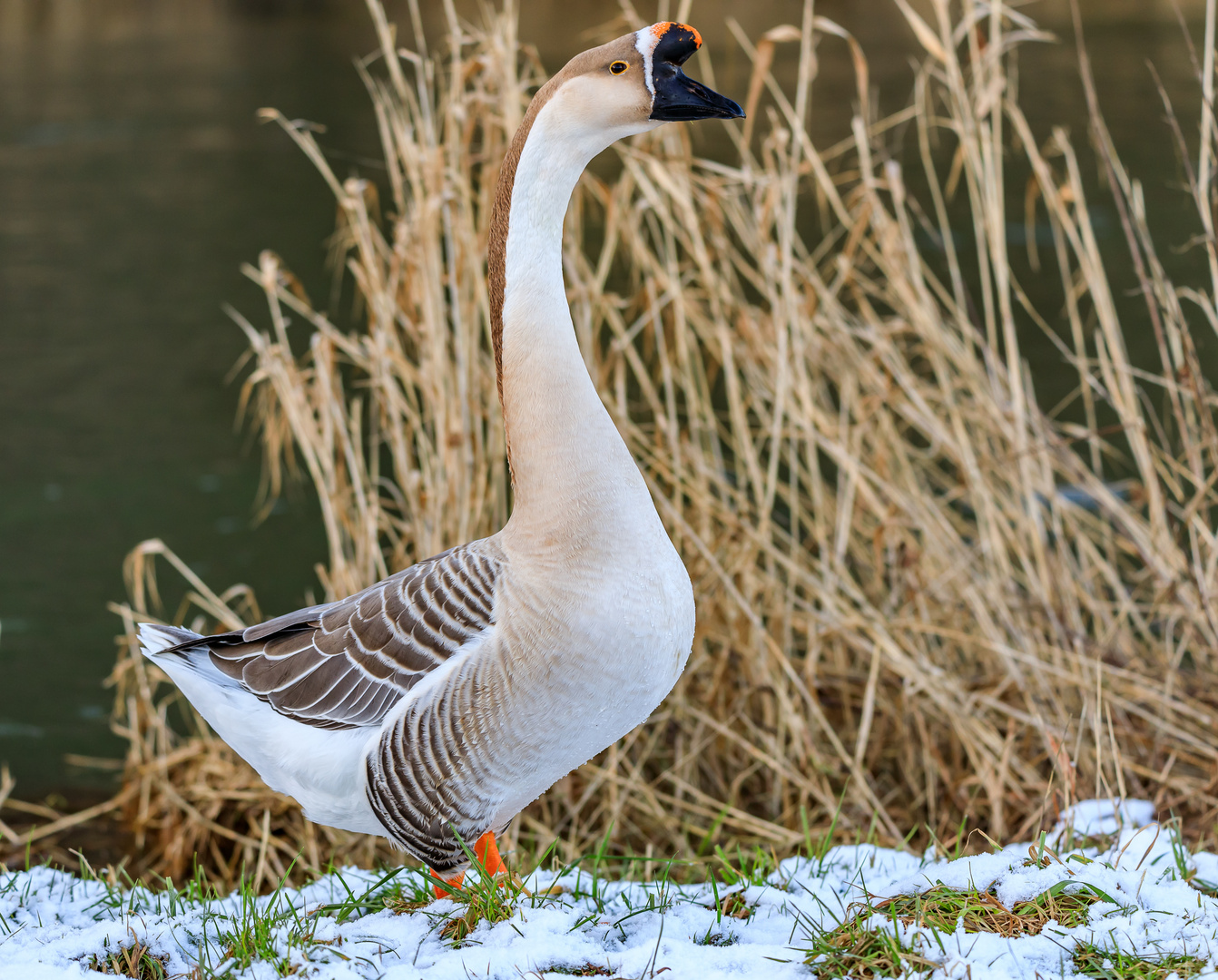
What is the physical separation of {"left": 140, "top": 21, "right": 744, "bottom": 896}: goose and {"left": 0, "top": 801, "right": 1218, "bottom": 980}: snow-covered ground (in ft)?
0.97

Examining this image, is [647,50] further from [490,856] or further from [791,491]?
[791,491]

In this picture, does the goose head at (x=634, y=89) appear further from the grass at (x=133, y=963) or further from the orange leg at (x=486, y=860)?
the grass at (x=133, y=963)

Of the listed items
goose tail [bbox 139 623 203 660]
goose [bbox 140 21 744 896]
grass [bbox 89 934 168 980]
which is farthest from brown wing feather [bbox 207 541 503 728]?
grass [bbox 89 934 168 980]

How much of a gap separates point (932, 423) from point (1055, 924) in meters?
2.42

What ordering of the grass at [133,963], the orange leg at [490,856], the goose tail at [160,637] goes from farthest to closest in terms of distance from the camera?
the goose tail at [160,637] → the orange leg at [490,856] → the grass at [133,963]

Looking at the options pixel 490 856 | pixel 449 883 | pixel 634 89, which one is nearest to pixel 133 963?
pixel 449 883

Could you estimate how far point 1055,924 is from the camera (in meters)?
2.38

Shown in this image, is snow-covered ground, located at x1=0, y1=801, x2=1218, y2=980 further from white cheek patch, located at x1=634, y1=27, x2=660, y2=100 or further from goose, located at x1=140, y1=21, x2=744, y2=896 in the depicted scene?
white cheek patch, located at x1=634, y1=27, x2=660, y2=100

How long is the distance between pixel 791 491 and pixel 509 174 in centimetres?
238

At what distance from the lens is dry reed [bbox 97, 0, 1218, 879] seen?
427 centimetres

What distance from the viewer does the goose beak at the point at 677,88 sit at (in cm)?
268

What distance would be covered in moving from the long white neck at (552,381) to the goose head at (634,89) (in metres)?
0.04

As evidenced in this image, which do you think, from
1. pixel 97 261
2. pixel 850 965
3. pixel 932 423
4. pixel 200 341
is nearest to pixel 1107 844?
pixel 850 965

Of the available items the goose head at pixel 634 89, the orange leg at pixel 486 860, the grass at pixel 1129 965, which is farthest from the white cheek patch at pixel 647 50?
the grass at pixel 1129 965
